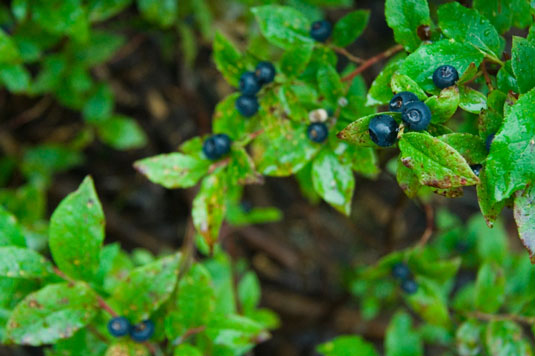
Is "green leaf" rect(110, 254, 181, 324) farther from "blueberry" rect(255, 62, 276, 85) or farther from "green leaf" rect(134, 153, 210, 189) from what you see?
"blueberry" rect(255, 62, 276, 85)

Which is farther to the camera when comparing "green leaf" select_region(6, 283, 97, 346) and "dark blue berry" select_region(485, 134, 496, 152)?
"green leaf" select_region(6, 283, 97, 346)

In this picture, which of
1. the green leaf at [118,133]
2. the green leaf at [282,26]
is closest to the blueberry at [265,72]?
the green leaf at [282,26]

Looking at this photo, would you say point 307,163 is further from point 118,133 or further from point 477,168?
point 118,133

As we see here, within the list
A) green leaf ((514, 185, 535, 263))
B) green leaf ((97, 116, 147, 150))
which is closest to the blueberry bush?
green leaf ((514, 185, 535, 263))

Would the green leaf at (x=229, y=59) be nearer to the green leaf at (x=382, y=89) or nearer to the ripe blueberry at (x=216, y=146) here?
the ripe blueberry at (x=216, y=146)

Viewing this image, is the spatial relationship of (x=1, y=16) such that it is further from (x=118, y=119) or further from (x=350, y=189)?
(x=350, y=189)

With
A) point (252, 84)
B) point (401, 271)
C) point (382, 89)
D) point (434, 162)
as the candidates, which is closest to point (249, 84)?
point (252, 84)
